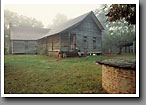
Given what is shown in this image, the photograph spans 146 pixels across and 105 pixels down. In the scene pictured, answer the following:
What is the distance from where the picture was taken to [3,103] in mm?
2232

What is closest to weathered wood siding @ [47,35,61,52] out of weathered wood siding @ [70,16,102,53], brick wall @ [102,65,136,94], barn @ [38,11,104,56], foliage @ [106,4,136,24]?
barn @ [38,11,104,56]

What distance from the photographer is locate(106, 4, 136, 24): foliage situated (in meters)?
2.36

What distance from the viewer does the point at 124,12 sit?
92.4 inches

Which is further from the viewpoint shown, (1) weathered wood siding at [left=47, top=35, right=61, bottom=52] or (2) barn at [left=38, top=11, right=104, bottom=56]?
(1) weathered wood siding at [left=47, top=35, right=61, bottom=52]

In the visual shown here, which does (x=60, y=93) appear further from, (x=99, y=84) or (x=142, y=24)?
(x=142, y=24)

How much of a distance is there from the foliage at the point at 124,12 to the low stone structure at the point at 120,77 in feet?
3.74

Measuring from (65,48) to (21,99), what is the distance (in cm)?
Answer: 491

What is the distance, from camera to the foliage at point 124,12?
236cm

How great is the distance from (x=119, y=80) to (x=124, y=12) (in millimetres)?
1498

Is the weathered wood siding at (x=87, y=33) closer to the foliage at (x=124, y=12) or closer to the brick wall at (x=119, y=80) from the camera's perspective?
the foliage at (x=124, y=12)

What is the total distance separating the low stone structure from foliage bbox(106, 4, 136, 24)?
1.14m

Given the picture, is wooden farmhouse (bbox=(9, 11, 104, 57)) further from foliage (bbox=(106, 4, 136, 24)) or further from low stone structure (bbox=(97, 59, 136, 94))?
low stone structure (bbox=(97, 59, 136, 94))

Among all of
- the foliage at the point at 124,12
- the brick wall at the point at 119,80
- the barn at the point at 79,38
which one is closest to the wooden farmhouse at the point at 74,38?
the barn at the point at 79,38

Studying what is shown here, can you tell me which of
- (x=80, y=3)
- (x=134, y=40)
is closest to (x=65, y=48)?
(x=80, y=3)
